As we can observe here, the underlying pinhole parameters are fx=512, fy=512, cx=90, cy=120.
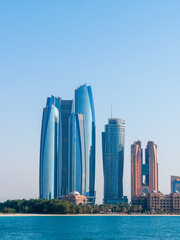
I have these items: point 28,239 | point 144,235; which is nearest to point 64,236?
point 28,239

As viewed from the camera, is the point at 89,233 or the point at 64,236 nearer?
the point at 64,236

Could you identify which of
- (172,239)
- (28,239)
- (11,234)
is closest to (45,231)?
(11,234)

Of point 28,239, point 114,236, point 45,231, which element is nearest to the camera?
point 28,239

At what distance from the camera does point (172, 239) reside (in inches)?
4998

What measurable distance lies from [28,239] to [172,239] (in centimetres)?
3543

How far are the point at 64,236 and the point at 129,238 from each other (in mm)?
16502

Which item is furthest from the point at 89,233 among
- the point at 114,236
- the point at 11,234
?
the point at 11,234

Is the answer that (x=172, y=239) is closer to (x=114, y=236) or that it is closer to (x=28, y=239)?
(x=114, y=236)

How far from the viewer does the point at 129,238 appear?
12600 cm

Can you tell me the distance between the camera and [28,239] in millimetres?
122688

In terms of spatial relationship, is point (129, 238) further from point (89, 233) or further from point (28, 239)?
point (28, 239)

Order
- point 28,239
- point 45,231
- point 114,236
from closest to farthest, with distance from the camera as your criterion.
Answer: point 28,239, point 114,236, point 45,231

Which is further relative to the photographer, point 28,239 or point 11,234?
point 11,234

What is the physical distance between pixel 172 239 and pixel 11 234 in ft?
138
